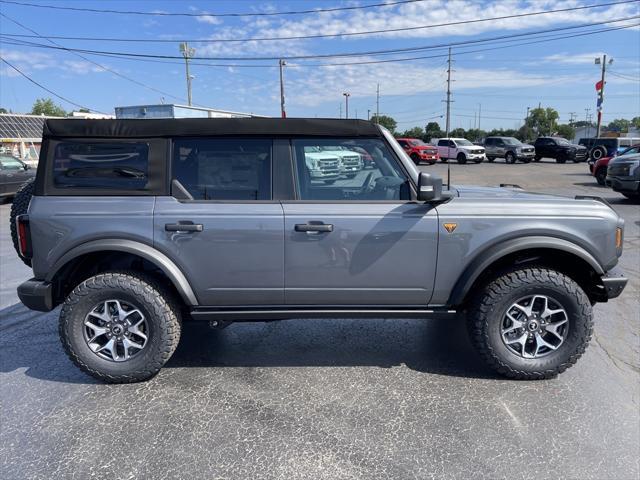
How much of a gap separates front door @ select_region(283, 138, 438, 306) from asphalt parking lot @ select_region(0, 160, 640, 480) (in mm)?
671

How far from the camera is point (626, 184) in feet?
42.3

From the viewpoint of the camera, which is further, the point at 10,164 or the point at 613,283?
the point at 10,164

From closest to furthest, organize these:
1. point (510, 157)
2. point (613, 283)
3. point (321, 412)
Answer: point (321, 412) → point (613, 283) → point (510, 157)

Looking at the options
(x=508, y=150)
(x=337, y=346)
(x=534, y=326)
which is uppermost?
(x=508, y=150)

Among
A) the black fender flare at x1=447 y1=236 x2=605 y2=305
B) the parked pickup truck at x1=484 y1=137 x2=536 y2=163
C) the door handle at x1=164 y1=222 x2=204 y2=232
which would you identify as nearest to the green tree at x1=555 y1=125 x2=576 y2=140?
the parked pickup truck at x1=484 y1=137 x2=536 y2=163

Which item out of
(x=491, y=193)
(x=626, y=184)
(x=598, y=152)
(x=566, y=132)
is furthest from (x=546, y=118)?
(x=491, y=193)

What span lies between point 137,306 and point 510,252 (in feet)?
8.69

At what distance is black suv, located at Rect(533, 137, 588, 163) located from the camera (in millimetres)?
32844

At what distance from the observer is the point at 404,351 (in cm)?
411

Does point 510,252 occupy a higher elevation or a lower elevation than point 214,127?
lower

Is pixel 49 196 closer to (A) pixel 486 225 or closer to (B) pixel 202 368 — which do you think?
(B) pixel 202 368

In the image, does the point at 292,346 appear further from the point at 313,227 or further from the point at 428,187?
the point at 428,187

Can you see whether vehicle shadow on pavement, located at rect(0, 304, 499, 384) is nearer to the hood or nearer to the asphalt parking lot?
the asphalt parking lot

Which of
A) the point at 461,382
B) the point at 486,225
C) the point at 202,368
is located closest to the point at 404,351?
the point at 461,382
